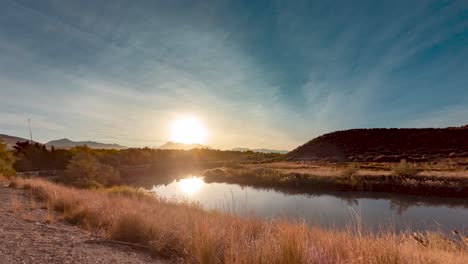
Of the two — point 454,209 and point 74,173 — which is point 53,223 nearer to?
point 454,209

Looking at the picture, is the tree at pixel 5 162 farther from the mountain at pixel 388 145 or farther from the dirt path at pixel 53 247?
the mountain at pixel 388 145

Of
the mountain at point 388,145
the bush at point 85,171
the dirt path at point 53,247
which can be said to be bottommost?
the dirt path at point 53,247

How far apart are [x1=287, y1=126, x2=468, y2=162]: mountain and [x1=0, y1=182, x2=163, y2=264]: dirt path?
5010cm

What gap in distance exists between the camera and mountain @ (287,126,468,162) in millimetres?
50841

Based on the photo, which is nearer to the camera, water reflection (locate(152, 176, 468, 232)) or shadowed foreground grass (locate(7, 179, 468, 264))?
shadowed foreground grass (locate(7, 179, 468, 264))

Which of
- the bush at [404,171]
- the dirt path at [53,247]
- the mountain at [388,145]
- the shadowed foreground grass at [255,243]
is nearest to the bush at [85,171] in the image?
the shadowed foreground grass at [255,243]

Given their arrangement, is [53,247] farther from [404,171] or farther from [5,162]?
[404,171]

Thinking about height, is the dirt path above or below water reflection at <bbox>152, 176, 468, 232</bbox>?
above

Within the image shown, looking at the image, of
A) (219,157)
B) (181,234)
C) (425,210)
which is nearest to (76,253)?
(181,234)

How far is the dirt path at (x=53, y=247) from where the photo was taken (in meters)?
4.38

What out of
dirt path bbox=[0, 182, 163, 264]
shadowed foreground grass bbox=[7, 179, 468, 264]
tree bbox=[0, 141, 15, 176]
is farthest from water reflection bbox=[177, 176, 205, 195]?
dirt path bbox=[0, 182, 163, 264]

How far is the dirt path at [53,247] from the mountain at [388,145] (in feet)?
164

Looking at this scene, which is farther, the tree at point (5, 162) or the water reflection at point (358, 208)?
the tree at point (5, 162)

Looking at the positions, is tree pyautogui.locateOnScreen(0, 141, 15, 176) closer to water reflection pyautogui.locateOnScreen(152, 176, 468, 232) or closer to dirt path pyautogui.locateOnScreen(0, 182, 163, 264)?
water reflection pyautogui.locateOnScreen(152, 176, 468, 232)
